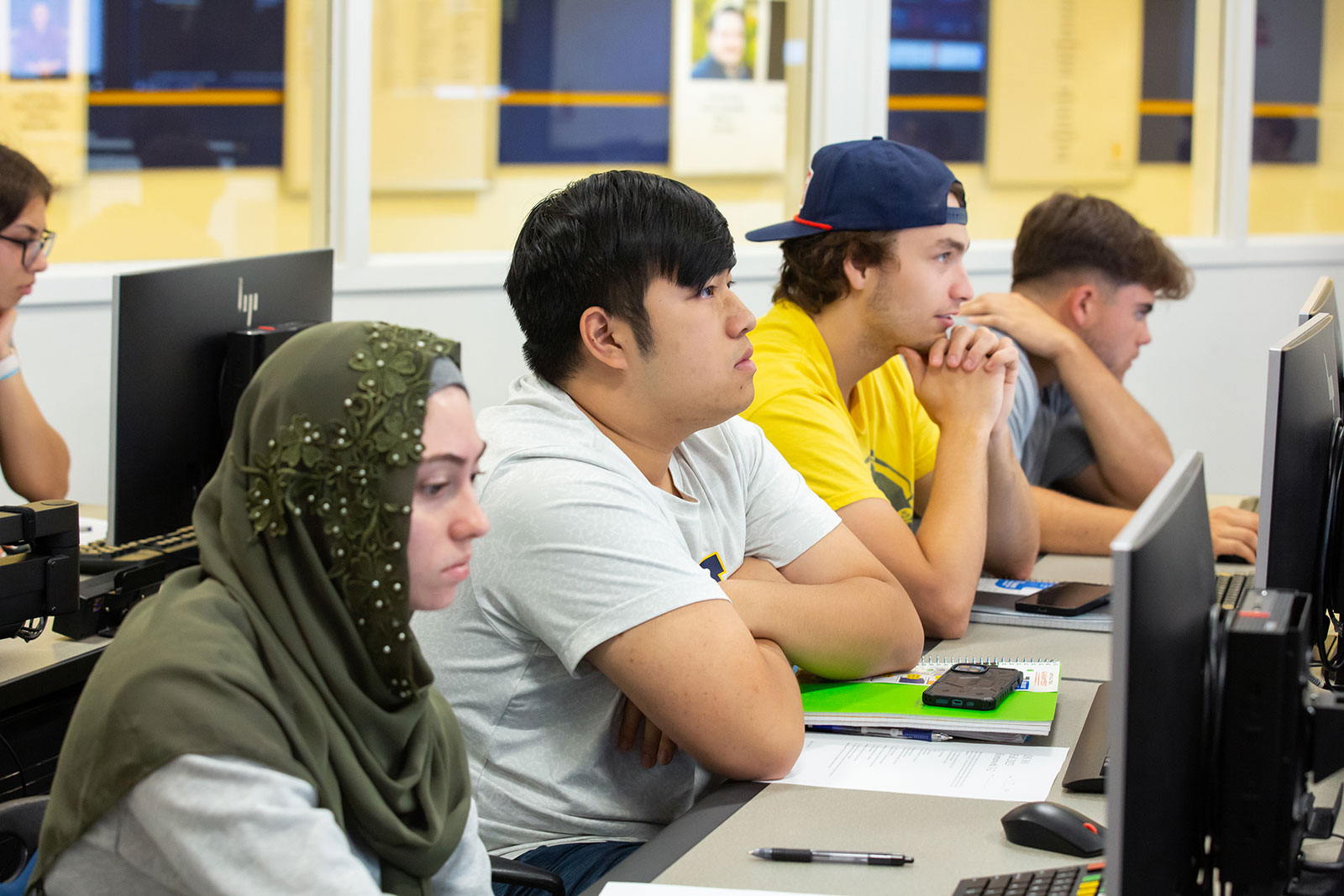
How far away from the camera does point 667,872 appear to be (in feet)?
4.09

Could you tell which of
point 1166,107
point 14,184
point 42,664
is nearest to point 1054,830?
point 42,664

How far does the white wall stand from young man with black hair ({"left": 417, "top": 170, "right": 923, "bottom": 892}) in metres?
0.86

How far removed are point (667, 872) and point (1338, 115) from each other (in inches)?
192

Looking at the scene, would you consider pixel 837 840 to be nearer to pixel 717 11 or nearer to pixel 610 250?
pixel 610 250

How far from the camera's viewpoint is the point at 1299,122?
199 inches

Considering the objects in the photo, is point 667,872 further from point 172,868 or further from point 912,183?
point 912,183

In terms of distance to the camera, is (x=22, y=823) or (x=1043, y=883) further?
(x=22, y=823)

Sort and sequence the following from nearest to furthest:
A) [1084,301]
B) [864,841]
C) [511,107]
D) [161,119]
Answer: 1. [864,841]
2. [1084,301]
3. [161,119]
4. [511,107]

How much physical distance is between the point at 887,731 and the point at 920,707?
0.05m

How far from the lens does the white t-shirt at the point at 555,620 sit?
1414 millimetres

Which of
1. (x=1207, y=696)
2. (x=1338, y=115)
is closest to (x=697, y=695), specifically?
(x=1207, y=696)

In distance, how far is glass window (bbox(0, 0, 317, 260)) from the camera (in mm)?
3461

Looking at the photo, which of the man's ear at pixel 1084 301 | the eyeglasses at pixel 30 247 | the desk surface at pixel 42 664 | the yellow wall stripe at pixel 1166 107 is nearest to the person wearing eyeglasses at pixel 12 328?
the eyeglasses at pixel 30 247

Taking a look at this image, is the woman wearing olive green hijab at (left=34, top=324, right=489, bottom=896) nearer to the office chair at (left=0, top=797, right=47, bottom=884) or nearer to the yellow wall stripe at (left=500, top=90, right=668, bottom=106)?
the office chair at (left=0, top=797, right=47, bottom=884)
